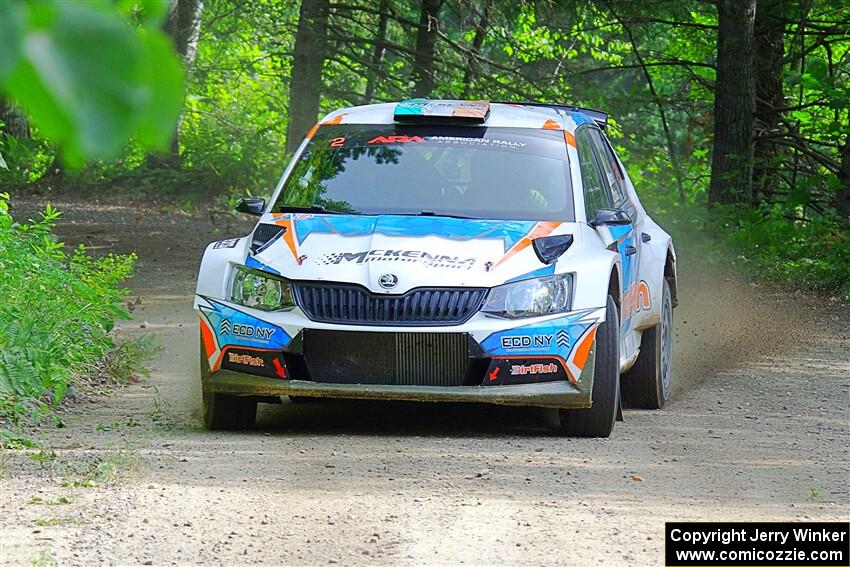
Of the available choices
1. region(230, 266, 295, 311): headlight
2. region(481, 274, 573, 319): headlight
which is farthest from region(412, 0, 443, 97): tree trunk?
region(481, 274, 573, 319): headlight

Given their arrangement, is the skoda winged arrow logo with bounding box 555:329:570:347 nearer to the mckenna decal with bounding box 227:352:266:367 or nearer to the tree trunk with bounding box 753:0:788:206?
the mckenna decal with bounding box 227:352:266:367

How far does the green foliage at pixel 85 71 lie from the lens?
1307 mm

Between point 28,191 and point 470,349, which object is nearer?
point 470,349

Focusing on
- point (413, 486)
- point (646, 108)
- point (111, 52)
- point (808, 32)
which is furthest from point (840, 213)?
point (111, 52)

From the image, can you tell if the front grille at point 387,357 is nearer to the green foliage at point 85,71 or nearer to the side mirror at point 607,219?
the side mirror at point 607,219

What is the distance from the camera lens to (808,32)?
18234mm

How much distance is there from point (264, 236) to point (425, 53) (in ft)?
54.3

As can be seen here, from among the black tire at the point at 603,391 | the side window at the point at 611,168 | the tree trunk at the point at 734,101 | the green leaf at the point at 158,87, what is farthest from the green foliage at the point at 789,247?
the green leaf at the point at 158,87

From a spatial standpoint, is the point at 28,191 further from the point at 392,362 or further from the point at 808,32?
the point at 392,362

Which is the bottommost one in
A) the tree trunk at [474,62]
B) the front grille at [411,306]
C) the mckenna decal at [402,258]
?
the front grille at [411,306]

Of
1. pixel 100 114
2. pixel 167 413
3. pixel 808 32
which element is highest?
pixel 808 32

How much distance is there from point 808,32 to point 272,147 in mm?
11172

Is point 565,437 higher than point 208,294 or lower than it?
lower

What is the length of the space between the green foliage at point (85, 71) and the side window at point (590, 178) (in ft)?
20.2
